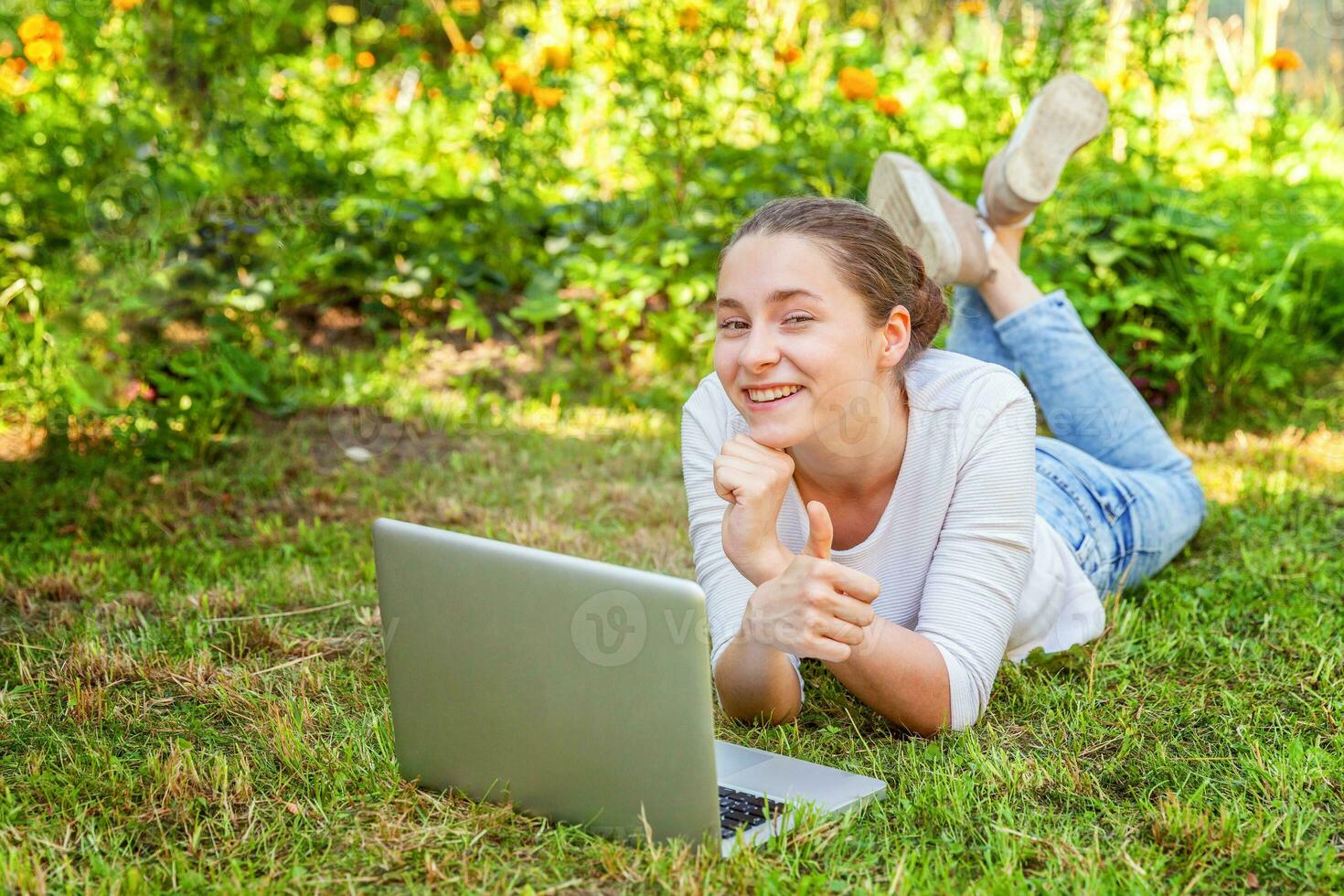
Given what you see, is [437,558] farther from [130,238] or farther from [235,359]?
[130,238]

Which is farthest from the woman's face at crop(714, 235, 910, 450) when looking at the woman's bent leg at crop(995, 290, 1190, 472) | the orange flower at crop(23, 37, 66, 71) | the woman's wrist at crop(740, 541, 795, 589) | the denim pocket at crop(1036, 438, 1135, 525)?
the orange flower at crop(23, 37, 66, 71)

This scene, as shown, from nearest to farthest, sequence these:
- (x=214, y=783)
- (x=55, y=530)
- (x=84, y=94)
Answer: (x=214, y=783) → (x=55, y=530) → (x=84, y=94)

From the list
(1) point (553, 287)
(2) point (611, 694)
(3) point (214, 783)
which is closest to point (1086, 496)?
(2) point (611, 694)

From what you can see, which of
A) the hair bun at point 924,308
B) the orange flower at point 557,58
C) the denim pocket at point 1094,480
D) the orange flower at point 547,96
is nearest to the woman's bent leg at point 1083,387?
the denim pocket at point 1094,480

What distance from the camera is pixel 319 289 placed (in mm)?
4473

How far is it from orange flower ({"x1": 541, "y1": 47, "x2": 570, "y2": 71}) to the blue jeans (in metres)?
1.95

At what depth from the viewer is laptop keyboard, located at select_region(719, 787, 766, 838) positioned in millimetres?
1569

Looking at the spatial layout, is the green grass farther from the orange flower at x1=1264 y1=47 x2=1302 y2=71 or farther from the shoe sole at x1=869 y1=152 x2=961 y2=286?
the orange flower at x1=1264 y1=47 x2=1302 y2=71

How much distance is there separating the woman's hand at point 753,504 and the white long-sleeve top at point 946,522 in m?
0.22

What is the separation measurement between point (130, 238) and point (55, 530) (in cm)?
110

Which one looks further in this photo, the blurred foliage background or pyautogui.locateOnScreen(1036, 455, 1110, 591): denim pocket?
the blurred foliage background

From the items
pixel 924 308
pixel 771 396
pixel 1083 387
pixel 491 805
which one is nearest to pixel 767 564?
pixel 771 396

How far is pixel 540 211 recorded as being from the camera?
4508mm

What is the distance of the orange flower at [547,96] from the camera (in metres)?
4.18
